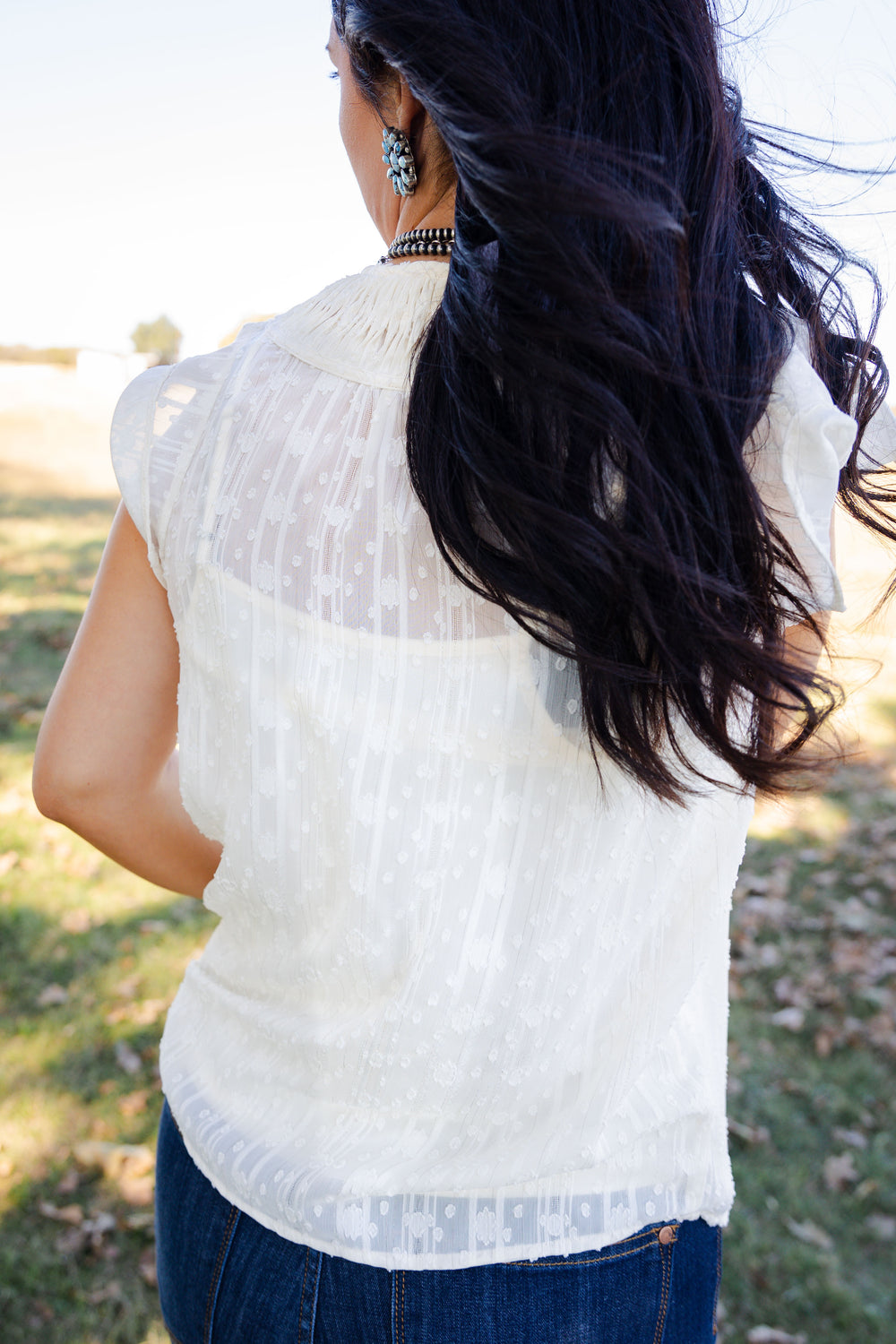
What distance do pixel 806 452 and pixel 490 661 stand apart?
336 millimetres

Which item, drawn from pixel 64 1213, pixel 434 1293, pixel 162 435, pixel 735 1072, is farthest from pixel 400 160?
pixel 735 1072

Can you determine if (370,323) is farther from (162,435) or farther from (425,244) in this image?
(162,435)

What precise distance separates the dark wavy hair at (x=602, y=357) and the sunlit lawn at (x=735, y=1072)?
455mm

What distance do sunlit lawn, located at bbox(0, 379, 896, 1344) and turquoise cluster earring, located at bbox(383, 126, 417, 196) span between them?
0.82 metres

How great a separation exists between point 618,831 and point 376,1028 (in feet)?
1.07

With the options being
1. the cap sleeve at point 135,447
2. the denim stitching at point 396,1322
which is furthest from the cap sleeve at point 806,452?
the denim stitching at point 396,1322

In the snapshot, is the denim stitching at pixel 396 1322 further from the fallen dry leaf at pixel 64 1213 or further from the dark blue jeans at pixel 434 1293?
the fallen dry leaf at pixel 64 1213

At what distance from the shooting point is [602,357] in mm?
836

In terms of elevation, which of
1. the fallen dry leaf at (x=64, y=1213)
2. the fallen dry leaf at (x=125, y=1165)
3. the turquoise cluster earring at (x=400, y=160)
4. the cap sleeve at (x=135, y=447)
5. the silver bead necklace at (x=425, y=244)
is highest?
the turquoise cluster earring at (x=400, y=160)

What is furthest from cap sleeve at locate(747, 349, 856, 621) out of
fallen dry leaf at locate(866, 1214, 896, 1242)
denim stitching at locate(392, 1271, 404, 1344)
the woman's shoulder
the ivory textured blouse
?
fallen dry leaf at locate(866, 1214, 896, 1242)

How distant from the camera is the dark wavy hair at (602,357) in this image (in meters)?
0.83

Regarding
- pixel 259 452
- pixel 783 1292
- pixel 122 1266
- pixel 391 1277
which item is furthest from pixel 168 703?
pixel 783 1292

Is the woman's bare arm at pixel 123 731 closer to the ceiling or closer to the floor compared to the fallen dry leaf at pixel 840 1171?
closer to the ceiling

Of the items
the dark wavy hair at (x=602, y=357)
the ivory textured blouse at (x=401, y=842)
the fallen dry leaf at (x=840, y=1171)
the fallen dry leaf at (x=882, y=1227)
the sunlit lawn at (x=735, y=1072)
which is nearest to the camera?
the dark wavy hair at (x=602, y=357)
